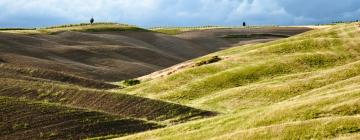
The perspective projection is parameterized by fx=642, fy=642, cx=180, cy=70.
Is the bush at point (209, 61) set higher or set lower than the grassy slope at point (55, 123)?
higher

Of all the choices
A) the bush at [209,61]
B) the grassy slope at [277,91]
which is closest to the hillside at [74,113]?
the grassy slope at [277,91]

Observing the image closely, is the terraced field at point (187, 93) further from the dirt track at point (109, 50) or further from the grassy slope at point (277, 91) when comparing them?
the dirt track at point (109, 50)

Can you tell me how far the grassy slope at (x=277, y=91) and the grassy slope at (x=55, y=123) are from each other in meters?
7.36

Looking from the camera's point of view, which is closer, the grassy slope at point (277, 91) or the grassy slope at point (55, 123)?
the grassy slope at point (277, 91)

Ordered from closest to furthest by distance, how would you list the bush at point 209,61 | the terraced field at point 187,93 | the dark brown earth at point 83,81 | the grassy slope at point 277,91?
the grassy slope at point 277,91 → the terraced field at point 187,93 → the dark brown earth at point 83,81 → the bush at point 209,61

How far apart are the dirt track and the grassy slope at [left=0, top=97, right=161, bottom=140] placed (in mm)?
37840

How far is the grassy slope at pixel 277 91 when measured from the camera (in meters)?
35.1

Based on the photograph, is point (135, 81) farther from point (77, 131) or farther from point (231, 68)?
point (77, 131)

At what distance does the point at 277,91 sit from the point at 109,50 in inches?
2753

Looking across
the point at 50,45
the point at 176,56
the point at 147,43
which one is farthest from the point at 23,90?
the point at 147,43

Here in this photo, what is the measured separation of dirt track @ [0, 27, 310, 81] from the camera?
332 feet

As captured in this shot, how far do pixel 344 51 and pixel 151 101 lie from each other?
33.6m

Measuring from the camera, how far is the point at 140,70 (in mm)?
110625

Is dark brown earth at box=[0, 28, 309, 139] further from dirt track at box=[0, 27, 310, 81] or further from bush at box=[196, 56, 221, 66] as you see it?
bush at box=[196, 56, 221, 66]
